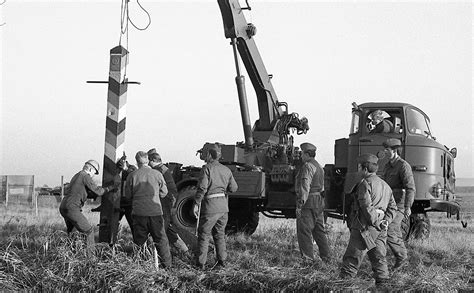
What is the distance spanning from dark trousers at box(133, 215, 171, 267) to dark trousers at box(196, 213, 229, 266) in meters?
0.42

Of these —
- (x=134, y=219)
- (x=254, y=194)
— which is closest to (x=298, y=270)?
(x=134, y=219)

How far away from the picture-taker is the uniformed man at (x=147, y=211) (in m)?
7.95

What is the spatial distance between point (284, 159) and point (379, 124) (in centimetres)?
208

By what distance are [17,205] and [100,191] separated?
18.7 metres

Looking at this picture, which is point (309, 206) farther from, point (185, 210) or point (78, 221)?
point (185, 210)

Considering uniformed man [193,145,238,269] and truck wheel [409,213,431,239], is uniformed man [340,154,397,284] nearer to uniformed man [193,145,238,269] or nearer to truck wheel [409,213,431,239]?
uniformed man [193,145,238,269]

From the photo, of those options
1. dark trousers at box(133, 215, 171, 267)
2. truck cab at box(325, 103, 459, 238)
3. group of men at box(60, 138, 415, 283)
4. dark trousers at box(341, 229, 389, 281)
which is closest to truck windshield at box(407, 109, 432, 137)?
truck cab at box(325, 103, 459, 238)

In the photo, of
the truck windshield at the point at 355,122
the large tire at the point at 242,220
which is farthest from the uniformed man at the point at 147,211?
the truck windshield at the point at 355,122

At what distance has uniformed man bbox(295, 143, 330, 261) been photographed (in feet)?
29.1

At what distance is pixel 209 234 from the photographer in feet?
27.0

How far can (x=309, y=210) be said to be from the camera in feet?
29.8

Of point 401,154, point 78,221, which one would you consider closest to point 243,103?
point 401,154

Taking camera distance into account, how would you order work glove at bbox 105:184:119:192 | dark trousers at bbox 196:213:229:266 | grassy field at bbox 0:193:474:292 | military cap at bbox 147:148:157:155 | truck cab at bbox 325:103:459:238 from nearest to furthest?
grassy field at bbox 0:193:474:292 < dark trousers at bbox 196:213:229:266 < work glove at bbox 105:184:119:192 < military cap at bbox 147:148:157:155 < truck cab at bbox 325:103:459:238

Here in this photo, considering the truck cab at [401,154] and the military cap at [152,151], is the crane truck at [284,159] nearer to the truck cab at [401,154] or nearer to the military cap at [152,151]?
the truck cab at [401,154]
